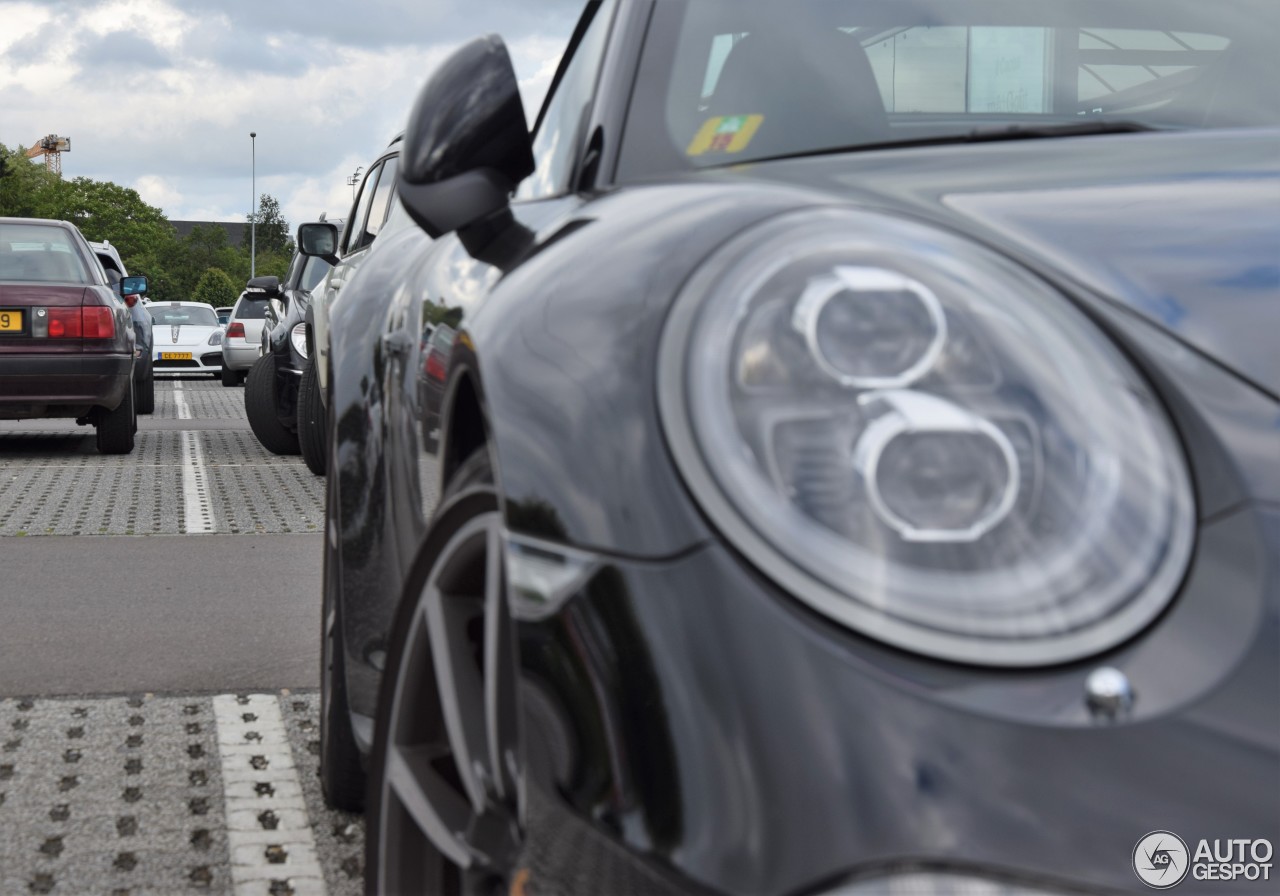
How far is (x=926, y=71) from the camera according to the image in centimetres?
252

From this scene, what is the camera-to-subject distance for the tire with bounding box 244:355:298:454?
1087 cm

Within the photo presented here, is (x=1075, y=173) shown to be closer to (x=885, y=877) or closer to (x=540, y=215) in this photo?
(x=540, y=215)

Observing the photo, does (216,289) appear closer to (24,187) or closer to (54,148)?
(24,187)

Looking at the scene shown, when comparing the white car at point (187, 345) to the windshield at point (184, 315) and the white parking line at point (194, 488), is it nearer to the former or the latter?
the windshield at point (184, 315)

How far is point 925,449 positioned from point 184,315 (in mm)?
30040

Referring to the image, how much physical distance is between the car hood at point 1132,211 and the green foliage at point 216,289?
111 meters

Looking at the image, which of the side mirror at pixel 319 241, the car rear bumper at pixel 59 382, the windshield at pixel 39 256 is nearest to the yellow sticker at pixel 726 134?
the side mirror at pixel 319 241

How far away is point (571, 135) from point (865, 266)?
44.0 inches

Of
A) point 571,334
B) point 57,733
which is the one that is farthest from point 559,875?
point 57,733

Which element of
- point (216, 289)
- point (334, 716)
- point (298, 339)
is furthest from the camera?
point (216, 289)

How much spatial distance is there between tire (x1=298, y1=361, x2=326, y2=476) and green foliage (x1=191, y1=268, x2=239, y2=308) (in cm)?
10348

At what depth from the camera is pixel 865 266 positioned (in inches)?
52.5

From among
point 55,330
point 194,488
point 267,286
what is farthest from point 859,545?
point 267,286

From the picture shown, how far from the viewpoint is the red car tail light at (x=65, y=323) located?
1068 centimetres
